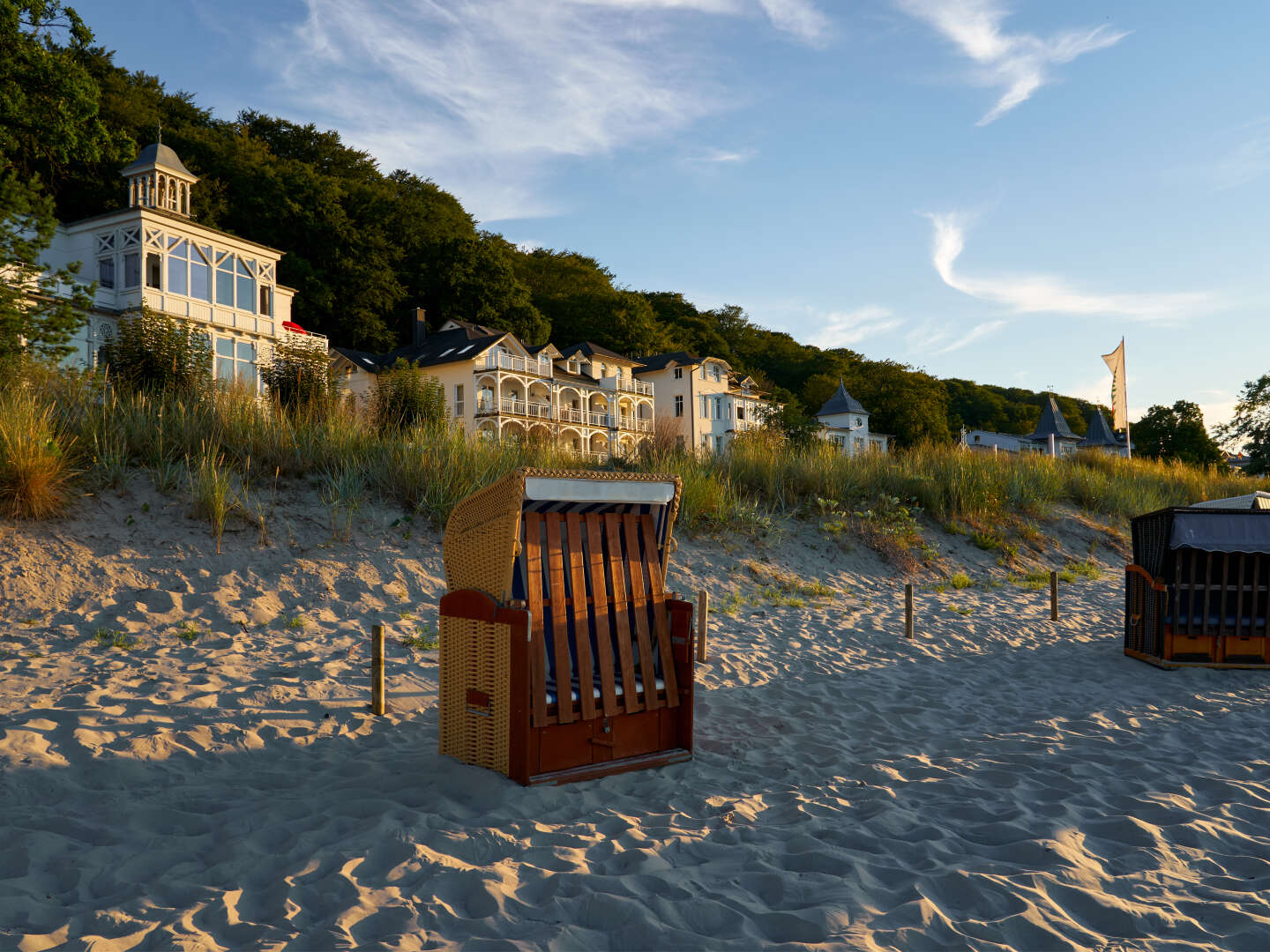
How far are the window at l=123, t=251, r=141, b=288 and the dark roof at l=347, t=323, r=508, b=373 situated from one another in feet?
43.1

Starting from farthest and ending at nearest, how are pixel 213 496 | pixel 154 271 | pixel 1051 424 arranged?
pixel 1051 424
pixel 154 271
pixel 213 496

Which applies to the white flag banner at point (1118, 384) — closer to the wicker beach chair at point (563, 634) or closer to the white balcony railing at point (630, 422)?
the white balcony railing at point (630, 422)

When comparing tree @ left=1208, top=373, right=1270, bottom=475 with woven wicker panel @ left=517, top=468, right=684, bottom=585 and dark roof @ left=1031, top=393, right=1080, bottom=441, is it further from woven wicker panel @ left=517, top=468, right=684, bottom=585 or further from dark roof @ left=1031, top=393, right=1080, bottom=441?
woven wicker panel @ left=517, top=468, right=684, bottom=585

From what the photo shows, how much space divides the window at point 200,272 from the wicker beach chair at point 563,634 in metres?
28.6

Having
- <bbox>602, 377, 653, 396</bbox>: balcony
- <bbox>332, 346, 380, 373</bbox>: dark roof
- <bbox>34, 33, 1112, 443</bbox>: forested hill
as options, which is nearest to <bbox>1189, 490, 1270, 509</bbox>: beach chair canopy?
<bbox>34, 33, 1112, 443</bbox>: forested hill

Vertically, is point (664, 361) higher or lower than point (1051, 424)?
higher

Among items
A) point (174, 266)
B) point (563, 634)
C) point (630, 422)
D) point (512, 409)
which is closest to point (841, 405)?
point (630, 422)

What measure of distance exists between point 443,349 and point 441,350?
0.14 meters

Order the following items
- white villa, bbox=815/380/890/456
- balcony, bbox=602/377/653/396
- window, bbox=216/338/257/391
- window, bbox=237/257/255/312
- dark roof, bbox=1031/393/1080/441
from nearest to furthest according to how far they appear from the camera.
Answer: window, bbox=216/338/257/391, window, bbox=237/257/255/312, balcony, bbox=602/377/653/396, white villa, bbox=815/380/890/456, dark roof, bbox=1031/393/1080/441

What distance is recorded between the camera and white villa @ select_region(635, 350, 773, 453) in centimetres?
5375

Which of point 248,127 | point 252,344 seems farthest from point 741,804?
point 248,127

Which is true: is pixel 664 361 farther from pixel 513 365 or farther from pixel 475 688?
pixel 475 688

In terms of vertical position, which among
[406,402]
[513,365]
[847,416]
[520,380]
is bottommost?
[406,402]

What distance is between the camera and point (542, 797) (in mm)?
4348
